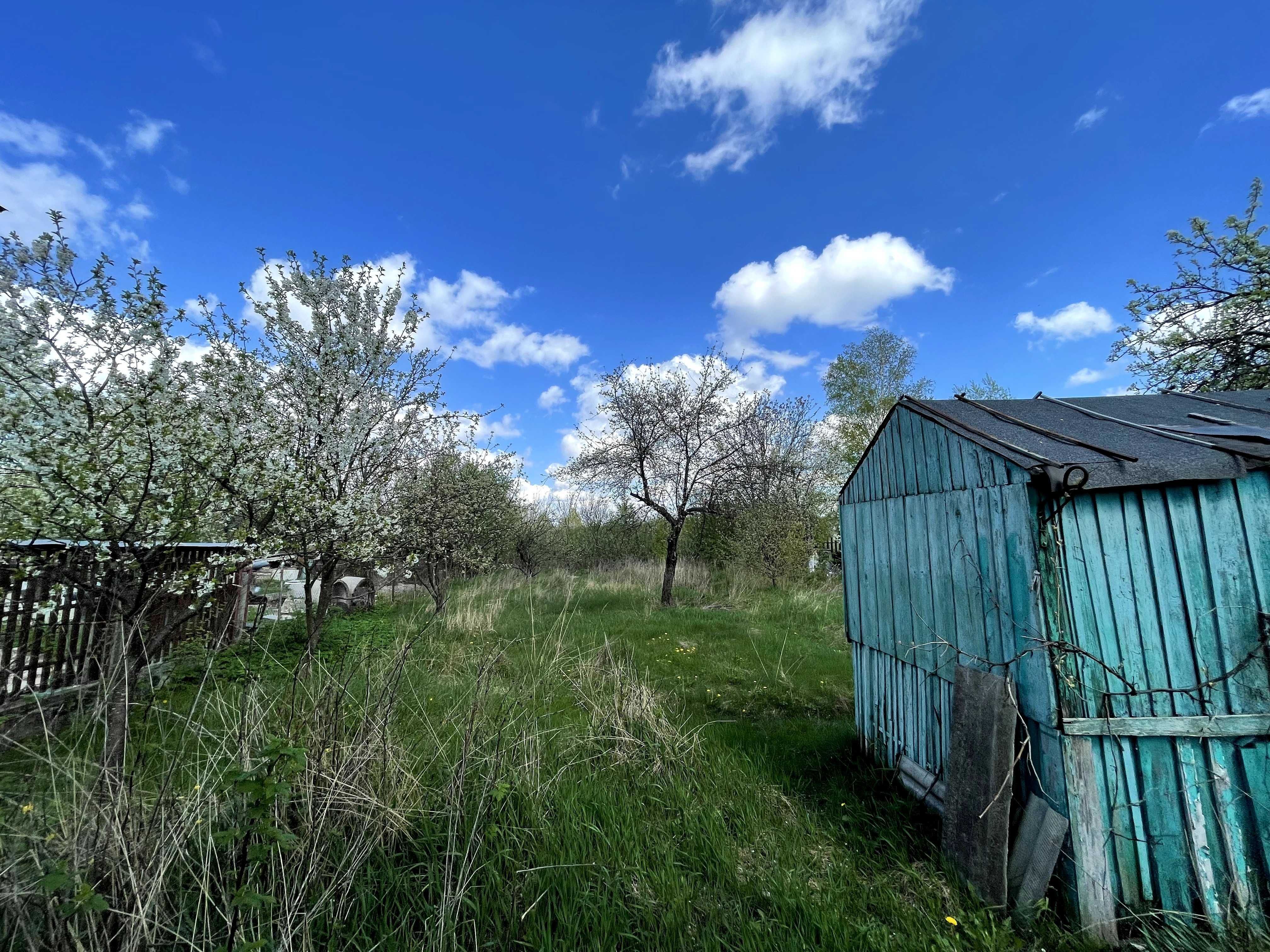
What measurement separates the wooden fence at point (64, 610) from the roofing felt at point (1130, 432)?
4.61 metres

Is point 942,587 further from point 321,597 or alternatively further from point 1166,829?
point 321,597

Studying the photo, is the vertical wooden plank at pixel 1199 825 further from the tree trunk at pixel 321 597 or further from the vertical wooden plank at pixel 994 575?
the tree trunk at pixel 321 597

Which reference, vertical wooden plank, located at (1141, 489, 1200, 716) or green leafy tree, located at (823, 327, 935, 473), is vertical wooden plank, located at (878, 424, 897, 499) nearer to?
vertical wooden plank, located at (1141, 489, 1200, 716)

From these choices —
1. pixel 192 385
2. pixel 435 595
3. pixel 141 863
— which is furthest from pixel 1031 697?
pixel 435 595

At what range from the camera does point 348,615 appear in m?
12.2

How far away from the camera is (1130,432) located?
11.1ft

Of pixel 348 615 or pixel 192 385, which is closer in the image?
pixel 192 385

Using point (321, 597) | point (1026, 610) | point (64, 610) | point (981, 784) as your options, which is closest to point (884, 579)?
point (1026, 610)

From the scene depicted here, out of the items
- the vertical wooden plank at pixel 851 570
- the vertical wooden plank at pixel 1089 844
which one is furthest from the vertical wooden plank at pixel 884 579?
the vertical wooden plank at pixel 1089 844

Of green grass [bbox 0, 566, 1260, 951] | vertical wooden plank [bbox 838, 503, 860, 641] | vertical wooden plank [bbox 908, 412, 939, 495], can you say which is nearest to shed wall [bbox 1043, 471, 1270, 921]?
green grass [bbox 0, 566, 1260, 951]

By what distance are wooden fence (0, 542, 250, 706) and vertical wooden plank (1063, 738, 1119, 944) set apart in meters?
4.40

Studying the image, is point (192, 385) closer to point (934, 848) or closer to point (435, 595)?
point (934, 848)

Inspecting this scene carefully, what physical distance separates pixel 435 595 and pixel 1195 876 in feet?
36.5

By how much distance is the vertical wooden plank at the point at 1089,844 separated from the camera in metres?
2.51
